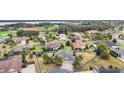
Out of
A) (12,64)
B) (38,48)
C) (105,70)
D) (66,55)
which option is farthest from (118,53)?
(12,64)

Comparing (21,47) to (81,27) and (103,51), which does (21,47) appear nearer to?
(81,27)

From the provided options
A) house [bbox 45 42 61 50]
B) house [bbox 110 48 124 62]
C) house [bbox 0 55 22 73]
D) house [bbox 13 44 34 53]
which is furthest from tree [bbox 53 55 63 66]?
house [bbox 110 48 124 62]

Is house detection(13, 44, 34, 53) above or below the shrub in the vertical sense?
above

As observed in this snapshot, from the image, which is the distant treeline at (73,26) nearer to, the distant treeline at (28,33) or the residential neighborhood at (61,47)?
the residential neighborhood at (61,47)

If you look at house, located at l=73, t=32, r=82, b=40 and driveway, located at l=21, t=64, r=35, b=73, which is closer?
driveway, located at l=21, t=64, r=35, b=73

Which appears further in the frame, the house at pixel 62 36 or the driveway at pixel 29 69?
the house at pixel 62 36

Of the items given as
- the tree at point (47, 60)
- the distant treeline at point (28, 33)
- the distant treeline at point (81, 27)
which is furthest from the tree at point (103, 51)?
the distant treeline at point (28, 33)

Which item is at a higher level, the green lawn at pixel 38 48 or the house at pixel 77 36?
the house at pixel 77 36

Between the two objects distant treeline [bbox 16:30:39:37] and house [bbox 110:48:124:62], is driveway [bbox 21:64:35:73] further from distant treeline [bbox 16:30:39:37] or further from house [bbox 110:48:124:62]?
house [bbox 110:48:124:62]
